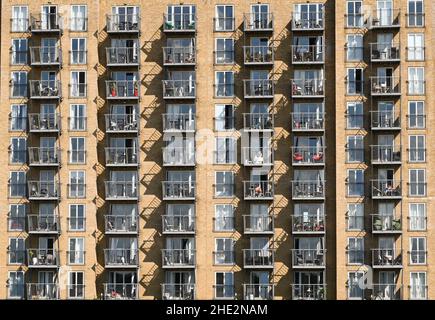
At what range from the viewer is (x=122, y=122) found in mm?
82125

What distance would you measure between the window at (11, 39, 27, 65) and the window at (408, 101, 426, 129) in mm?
29688

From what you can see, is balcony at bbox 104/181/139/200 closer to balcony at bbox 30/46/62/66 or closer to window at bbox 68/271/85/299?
window at bbox 68/271/85/299

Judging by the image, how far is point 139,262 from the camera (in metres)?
80.9

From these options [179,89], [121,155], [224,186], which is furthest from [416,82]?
[121,155]

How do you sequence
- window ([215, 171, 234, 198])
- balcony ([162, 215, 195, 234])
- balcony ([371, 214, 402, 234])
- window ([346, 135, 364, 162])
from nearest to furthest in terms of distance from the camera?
balcony ([371, 214, 402, 234])
window ([346, 135, 364, 162])
balcony ([162, 215, 195, 234])
window ([215, 171, 234, 198])

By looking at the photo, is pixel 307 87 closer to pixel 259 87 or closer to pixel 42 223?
pixel 259 87

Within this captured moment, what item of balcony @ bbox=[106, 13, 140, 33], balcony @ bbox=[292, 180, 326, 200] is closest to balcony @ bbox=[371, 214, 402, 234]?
balcony @ bbox=[292, 180, 326, 200]

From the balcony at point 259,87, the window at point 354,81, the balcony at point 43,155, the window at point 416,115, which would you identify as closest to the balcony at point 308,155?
the balcony at point 259,87

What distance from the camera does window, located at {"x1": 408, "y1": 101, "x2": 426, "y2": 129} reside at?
Result: 265ft

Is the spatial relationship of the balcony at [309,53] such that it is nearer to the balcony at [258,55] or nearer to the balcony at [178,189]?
the balcony at [258,55]

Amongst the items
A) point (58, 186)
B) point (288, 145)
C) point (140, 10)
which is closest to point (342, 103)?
point (288, 145)

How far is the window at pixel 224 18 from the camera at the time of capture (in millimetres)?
82625

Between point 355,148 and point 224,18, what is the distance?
14.1 metres

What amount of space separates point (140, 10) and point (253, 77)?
A: 33.4ft
